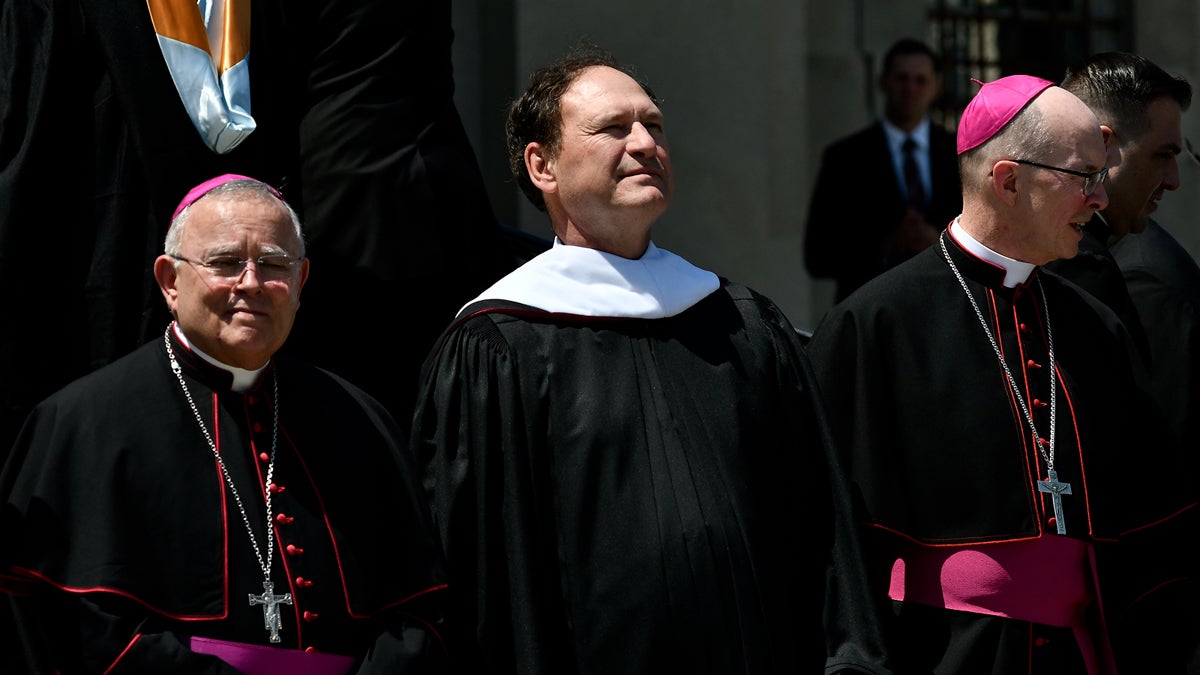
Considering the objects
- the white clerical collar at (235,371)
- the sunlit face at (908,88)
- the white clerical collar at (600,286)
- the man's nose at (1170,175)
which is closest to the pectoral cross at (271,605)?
the white clerical collar at (235,371)

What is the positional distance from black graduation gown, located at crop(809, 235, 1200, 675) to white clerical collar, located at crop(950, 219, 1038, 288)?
0.02 m

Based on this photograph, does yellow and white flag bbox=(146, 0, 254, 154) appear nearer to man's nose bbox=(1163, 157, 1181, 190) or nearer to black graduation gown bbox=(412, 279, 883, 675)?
black graduation gown bbox=(412, 279, 883, 675)

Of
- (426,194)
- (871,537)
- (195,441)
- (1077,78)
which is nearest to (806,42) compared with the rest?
(1077,78)

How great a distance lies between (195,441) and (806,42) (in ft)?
18.4

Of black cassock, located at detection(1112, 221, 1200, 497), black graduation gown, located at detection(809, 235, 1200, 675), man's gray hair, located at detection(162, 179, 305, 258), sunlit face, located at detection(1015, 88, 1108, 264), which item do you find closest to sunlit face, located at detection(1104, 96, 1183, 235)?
black cassock, located at detection(1112, 221, 1200, 497)

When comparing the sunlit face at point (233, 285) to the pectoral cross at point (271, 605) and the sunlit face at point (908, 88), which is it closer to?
the pectoral cross at point (271, 605)

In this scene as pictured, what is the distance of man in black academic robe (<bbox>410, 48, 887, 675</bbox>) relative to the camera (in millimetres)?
4137

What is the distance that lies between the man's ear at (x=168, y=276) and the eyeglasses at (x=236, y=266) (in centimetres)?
3

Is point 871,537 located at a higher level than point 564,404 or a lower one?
lower

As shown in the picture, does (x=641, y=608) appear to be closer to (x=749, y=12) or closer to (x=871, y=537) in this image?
(x=871, y=537)

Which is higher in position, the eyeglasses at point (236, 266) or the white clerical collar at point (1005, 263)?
the eyeglasses at point (236, 266)

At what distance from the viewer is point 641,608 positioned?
13.5ft

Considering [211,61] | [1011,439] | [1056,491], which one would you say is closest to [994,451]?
[1011,439]

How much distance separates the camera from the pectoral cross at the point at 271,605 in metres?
3.78
